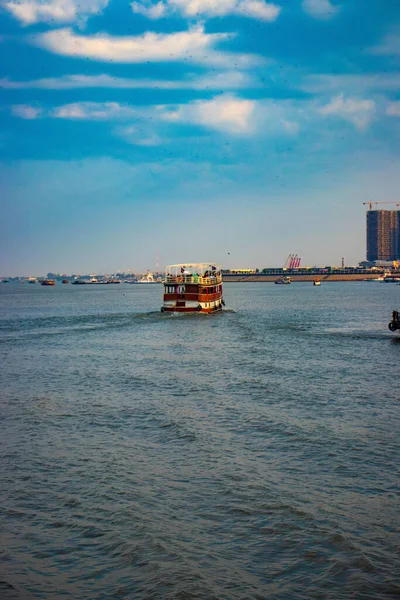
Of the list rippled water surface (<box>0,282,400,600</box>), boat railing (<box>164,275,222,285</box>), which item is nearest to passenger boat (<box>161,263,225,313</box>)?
boat railing (<box>164,275,222,285</box>)

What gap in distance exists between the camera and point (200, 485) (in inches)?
706

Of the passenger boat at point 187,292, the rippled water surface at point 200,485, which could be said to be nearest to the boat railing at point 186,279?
the passenger boat at point 187,292

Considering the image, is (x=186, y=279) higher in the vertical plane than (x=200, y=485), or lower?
higher

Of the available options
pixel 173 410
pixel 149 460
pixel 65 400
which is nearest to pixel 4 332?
pixel 65 400

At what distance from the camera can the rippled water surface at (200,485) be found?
12.8 metres

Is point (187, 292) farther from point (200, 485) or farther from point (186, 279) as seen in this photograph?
point (200, 485)

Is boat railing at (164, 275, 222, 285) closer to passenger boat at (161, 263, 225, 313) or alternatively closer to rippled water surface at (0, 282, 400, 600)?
passenger boat at (161, 263, 225, 313)

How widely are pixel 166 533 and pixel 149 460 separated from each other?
5651 millimetres

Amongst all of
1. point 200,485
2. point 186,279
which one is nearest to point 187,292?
point 186,279

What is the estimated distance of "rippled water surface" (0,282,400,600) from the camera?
12.8 metres

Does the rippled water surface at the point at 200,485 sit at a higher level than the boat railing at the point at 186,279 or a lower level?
lower

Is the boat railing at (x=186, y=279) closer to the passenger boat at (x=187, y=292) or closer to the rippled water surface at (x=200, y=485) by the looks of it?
the passenger boat at (x=187, y=292)

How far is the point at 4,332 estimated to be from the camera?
74812 mm

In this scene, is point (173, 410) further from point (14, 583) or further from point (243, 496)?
point (14, 583)
